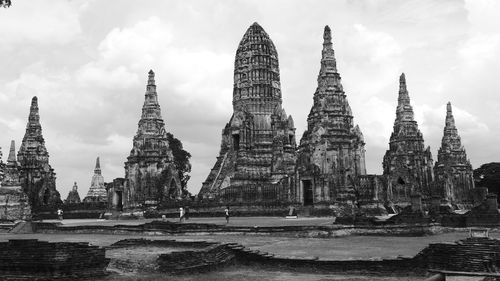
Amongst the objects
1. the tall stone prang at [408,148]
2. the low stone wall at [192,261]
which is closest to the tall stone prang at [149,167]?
the tall stone prang at [408,148]

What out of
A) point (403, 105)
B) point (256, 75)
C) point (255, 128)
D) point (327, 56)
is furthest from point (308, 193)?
point (403, 105)

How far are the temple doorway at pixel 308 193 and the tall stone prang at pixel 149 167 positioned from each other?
1348 centimetres

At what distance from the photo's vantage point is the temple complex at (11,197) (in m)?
44.1

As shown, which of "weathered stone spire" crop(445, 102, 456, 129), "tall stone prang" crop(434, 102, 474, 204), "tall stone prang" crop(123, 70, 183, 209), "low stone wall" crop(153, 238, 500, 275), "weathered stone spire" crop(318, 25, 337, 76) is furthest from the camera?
"weathered stone spire" crop(445, 102, 456, 129)

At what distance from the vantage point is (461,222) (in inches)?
1025

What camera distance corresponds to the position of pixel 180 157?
6725 cm

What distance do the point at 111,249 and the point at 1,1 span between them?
27.8 ft

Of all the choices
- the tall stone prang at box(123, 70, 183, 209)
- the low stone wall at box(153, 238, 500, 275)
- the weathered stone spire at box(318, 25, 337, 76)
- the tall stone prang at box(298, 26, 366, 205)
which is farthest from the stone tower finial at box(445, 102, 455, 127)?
the low stone wall at box(153, 238, 500, 275)

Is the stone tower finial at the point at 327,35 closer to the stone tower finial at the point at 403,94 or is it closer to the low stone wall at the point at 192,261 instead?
the stone tower finial at the point at 403,94

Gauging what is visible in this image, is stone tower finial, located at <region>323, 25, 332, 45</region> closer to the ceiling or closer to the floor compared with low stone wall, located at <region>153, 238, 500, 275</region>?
closer to the ceiling

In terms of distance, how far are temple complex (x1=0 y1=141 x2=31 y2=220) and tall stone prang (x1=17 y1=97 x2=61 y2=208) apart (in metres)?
6.45

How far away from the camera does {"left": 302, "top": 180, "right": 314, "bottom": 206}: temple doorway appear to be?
1455 inches

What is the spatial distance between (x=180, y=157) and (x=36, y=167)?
18798 mm

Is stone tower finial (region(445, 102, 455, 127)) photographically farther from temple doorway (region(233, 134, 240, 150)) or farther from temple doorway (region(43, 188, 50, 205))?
temple doorway (region(43, 188, 50, 205))
